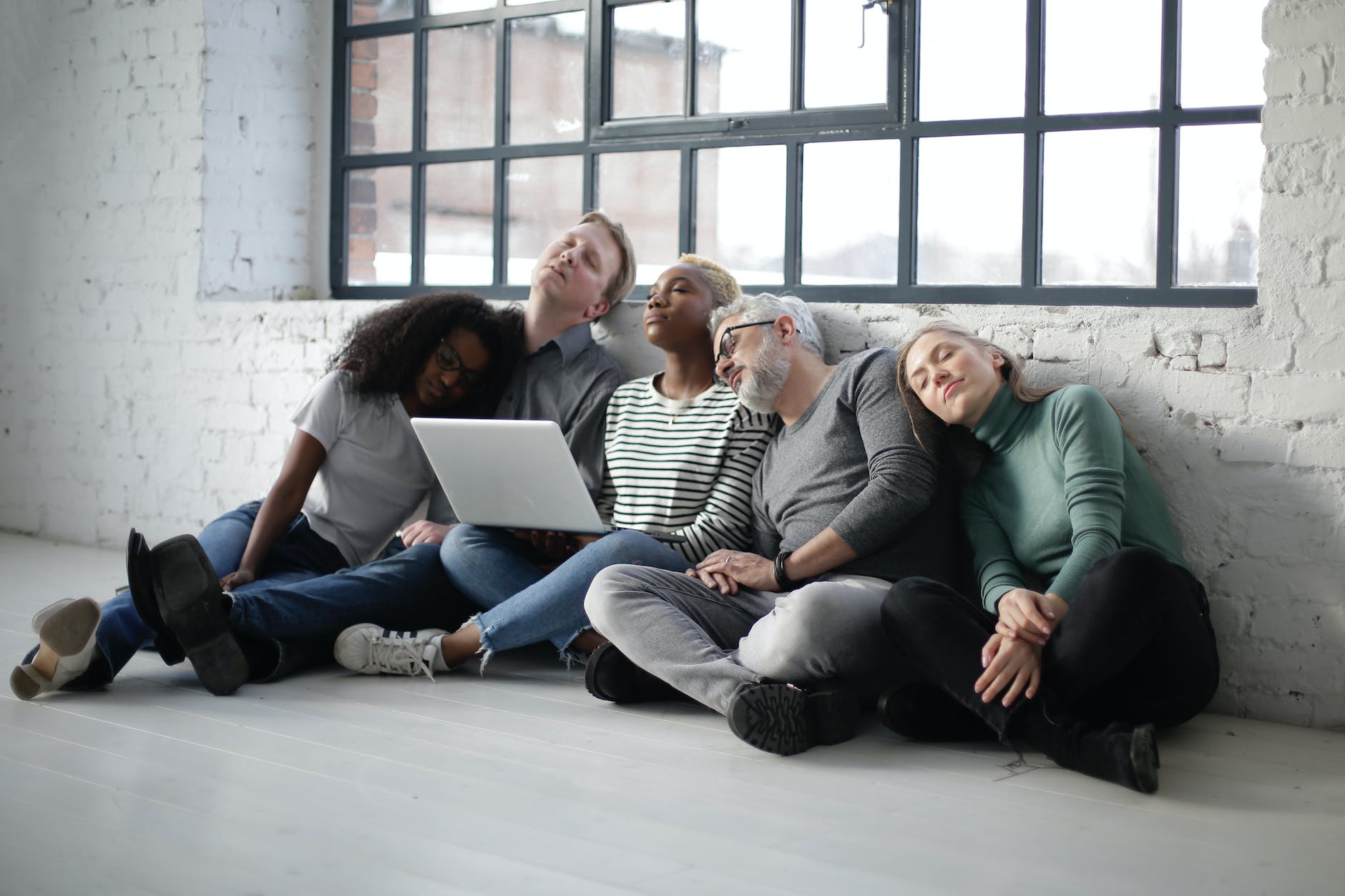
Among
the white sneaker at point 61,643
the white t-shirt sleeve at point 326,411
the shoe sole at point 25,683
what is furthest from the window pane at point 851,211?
the shoe sole at point 25,683

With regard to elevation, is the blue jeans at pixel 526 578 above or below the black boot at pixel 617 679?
above

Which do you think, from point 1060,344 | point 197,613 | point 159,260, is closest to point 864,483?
point 1060,344

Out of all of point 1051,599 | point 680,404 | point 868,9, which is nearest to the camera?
point 1051,599

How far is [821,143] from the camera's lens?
143 inches

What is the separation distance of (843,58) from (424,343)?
1.40 meters

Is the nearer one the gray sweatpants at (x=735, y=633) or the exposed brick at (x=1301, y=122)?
the gray sweatpants at (x=735, y=633)

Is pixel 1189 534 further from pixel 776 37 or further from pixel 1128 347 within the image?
pixel 776 37

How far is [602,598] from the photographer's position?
2619 millimetres

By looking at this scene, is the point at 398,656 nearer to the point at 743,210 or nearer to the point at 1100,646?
the point at 1100,646

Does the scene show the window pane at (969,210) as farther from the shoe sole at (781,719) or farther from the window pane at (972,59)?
the shoe sole at (781,719)

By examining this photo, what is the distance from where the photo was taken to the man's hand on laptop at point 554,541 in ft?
10.2

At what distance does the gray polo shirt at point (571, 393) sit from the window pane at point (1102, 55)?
134 centimetres

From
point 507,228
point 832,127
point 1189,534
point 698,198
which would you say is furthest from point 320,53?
point 1189,534

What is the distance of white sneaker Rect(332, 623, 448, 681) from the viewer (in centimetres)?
294
